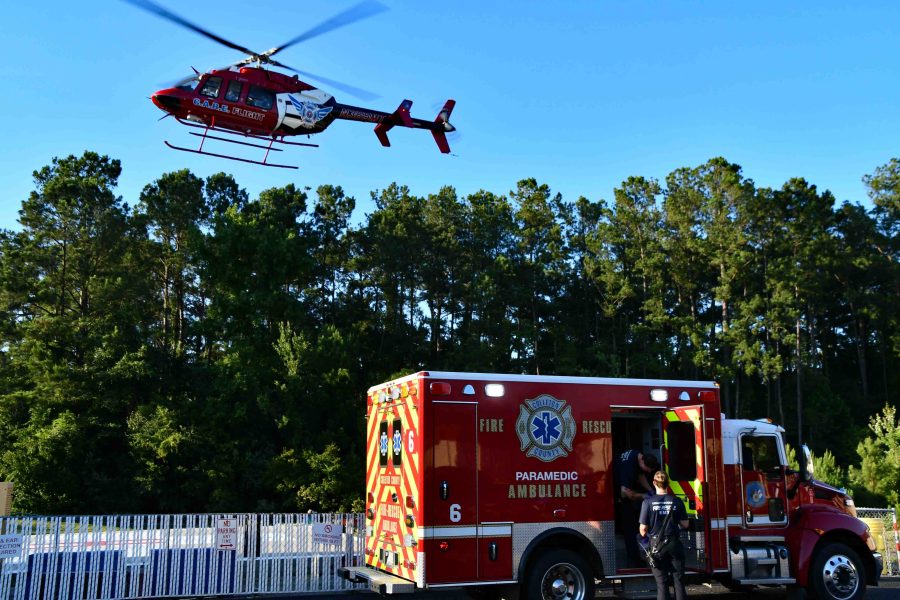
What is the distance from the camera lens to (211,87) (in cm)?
1692

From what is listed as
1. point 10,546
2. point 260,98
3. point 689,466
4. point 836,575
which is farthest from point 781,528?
point 260,98

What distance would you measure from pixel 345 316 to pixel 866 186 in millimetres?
39047

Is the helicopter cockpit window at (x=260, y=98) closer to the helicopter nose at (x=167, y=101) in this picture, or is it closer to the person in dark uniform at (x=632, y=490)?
the helicopter nose at (x=167, y=101)

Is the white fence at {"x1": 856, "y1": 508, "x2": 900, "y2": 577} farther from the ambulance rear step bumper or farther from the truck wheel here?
the ambulance rear step bumper

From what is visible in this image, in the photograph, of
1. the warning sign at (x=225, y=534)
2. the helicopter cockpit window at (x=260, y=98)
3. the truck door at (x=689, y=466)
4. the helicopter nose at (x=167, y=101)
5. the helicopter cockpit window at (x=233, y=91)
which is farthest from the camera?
the helicopter cockpit window at (x=260, y=98)

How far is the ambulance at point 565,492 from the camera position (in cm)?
880

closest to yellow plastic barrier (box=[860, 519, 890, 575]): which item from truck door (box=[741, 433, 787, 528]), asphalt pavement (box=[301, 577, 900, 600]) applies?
asphalt pavement (box=[301, 577, 900, 600])

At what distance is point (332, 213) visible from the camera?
49250 mm

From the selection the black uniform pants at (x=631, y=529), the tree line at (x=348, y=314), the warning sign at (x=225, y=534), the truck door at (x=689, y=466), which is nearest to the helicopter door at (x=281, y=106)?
the warning sign at (x=225, y=534)

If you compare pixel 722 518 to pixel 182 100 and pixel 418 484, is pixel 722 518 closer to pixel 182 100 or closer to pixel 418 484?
pixel 418 484

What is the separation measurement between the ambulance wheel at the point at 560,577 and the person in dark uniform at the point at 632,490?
728 mm

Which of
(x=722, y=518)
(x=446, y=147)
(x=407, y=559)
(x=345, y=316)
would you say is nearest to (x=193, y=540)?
(x=407, y=559)

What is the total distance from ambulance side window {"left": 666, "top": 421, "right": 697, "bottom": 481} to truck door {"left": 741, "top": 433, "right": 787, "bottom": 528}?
85 cm

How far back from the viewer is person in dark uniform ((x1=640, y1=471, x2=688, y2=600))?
8812 mm
